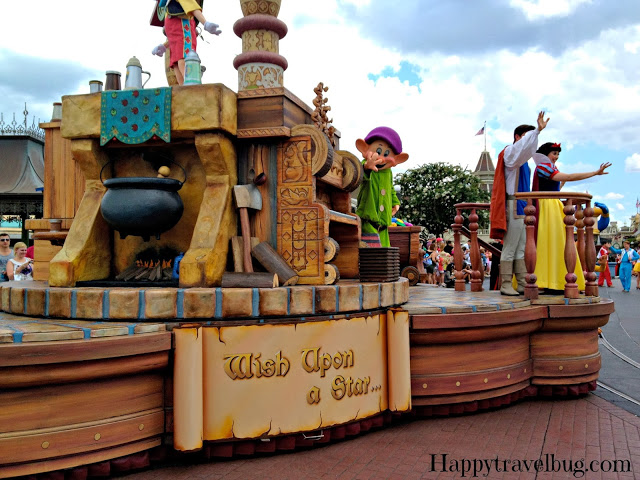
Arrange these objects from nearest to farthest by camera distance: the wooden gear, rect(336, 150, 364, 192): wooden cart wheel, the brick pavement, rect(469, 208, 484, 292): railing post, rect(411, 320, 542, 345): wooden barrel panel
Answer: the brick pavement → rect(411, 320, 542, 345): wooden barrel panel → the wooden gear → rect(336, 150, 364, 192): wooden cart wheel → rect(469, 208, 484, 292): railing post

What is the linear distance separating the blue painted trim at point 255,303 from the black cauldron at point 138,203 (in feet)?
3.48

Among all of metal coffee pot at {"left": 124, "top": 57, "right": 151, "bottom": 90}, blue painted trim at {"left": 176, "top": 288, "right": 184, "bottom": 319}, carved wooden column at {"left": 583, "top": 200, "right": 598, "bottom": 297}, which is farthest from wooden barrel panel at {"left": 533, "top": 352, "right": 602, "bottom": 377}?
metal coffee pot at {"left": 124, "top": 57, "right": 151, "bottom": 90}

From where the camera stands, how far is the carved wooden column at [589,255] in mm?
5027

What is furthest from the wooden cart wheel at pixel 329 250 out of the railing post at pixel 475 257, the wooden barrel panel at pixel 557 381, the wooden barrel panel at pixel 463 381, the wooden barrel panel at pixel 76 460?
the railing post at pixel 475 257

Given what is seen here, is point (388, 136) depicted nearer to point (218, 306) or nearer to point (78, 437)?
point (218, 306)

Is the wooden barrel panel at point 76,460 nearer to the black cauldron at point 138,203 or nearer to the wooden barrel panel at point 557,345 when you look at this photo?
the black cauldron at point 138,203

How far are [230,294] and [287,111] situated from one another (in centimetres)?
166

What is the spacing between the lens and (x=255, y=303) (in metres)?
3.41

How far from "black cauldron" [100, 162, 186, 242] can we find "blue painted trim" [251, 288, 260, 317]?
1062mm

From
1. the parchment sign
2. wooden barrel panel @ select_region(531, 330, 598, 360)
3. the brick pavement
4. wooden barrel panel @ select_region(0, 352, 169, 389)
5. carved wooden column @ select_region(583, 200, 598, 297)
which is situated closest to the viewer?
wooden barrel panel @ select_region(0, 352, 169, 389)

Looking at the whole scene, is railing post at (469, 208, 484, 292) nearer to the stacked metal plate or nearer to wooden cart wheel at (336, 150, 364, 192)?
wooden cart wheel at (336, 150, 364, 192)

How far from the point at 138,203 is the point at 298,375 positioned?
65.8 inches

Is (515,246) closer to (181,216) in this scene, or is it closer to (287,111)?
(287,111)

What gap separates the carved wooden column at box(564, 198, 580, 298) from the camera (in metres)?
4.80
